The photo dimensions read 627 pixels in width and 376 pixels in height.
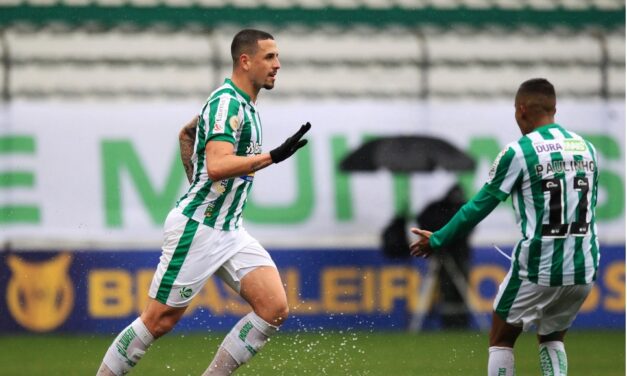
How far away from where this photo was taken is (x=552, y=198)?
6.42 metres

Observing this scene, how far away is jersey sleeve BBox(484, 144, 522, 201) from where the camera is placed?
6441 mm

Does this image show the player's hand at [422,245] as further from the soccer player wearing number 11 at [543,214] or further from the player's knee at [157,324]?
the player's knee at [157,324]

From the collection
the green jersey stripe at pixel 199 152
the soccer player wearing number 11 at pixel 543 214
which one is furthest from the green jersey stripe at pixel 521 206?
the green jersey stripe at pixel 199 152

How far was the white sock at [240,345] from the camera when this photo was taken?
6711 mm

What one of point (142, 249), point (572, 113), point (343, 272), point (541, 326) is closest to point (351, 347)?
point (343, 272)

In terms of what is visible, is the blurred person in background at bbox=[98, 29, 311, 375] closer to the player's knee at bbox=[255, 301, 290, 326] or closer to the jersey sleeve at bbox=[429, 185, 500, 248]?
the player's knee at bbox=[255, 301, 290, 326]

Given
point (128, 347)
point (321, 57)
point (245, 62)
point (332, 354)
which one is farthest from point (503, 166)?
point (321, 57)

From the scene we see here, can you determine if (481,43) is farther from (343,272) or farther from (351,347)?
(351,347)

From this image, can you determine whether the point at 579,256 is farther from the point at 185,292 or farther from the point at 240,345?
the point at 185,292

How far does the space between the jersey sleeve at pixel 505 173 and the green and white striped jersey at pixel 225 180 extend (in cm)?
120

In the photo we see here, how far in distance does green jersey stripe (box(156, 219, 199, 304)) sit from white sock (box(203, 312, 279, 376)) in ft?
1.27

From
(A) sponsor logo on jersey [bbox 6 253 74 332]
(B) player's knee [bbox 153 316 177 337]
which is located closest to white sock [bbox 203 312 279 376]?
(B) player's knee [bbox 153 316 177 337]

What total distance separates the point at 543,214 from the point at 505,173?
0.87 feet

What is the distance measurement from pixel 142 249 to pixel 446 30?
13.1 ft
